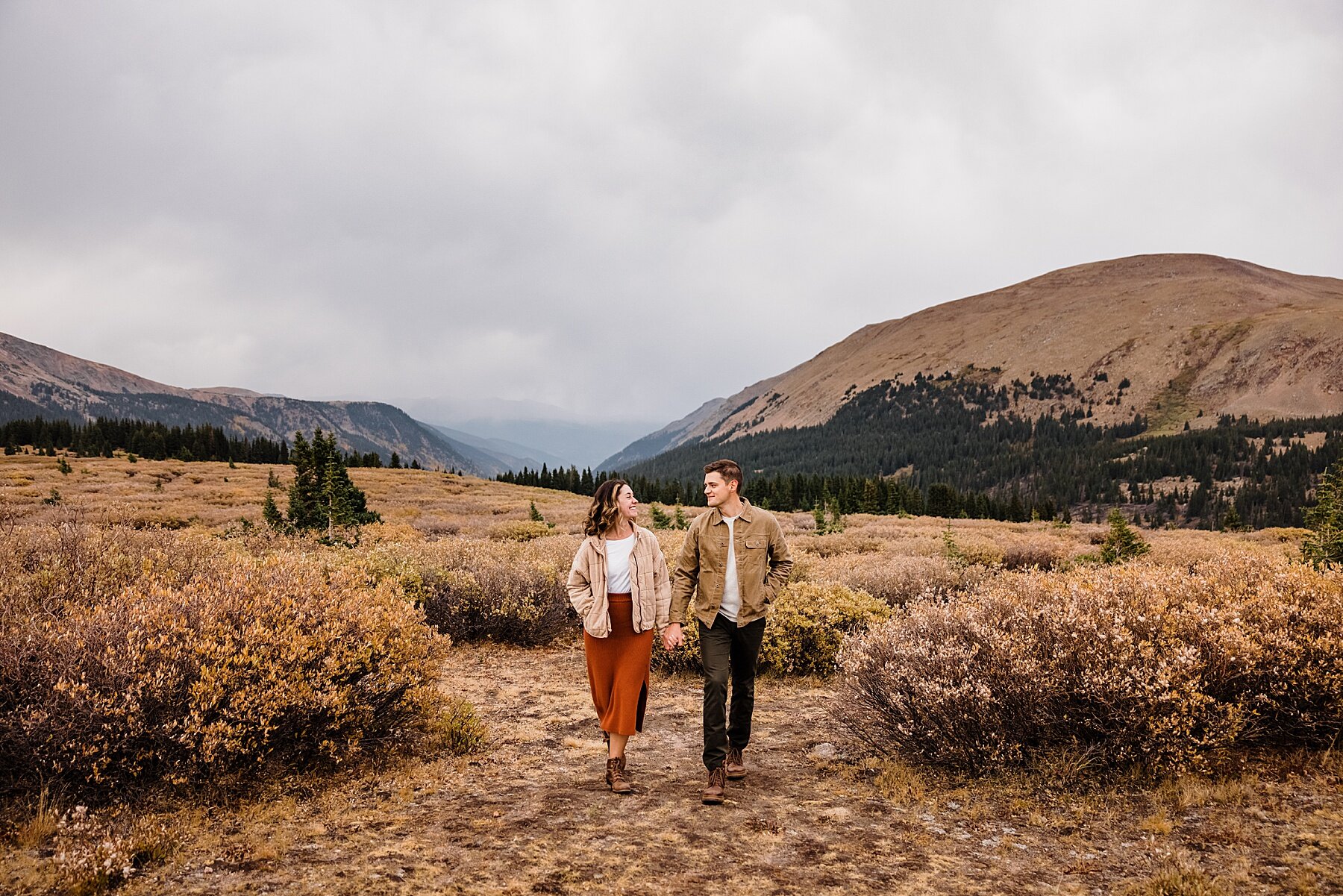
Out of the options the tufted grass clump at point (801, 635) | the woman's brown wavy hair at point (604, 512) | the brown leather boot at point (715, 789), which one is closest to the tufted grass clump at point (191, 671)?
the woman's brown wavy hair at point (604, 512)

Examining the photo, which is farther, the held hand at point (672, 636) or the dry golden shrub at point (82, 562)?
the dry golden shrub at point (82, 562)

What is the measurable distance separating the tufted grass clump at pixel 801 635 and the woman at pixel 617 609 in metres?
3.63

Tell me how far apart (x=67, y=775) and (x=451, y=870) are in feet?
9.59

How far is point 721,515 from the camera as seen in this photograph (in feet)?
20.5

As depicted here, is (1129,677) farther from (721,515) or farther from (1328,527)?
(1328,527)

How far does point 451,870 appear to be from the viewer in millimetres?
4215

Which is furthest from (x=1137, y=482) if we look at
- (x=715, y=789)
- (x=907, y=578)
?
(x=715, y=789)

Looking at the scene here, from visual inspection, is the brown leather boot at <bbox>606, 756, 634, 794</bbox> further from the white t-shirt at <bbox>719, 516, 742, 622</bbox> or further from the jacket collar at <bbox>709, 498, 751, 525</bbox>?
the jacket collar at <bbox>709, 498, 751, 525</bbox>

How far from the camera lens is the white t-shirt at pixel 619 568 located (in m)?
5.95

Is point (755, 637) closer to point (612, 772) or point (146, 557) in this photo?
point (612, 772)

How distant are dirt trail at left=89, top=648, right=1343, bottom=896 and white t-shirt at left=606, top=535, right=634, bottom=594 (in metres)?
1.72

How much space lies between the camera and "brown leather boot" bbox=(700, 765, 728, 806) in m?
5.50

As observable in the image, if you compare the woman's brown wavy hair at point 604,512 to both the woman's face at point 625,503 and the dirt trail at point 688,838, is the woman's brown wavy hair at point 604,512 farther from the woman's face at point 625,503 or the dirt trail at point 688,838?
the dirt trail at point 688,838

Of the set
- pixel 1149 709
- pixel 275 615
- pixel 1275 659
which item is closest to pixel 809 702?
pixel 1149 709
